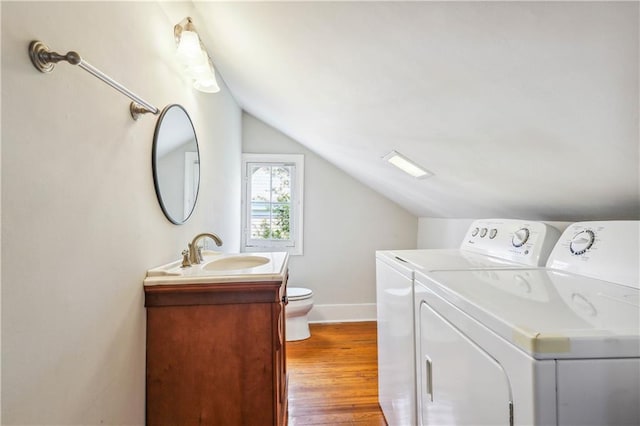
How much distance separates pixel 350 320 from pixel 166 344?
2410 millimetres

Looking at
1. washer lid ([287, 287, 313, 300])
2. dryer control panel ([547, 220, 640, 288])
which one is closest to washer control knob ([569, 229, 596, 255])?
dryer control panel ([547, 220, 640, 288])

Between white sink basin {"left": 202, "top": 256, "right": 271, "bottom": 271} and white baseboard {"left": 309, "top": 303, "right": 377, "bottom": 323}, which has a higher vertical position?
white sink basin {"left": 202, "top": 256, "right": 271, "bottom": 271}

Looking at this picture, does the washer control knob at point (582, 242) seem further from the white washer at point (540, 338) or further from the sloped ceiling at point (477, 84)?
the sloped ceiling at point (477, 84)

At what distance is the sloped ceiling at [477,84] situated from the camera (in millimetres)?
738

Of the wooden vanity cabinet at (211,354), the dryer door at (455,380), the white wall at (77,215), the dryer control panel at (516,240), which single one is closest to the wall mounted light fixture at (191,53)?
the white wall at (77,215)

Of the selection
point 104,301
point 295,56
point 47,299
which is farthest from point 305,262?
point 47,299

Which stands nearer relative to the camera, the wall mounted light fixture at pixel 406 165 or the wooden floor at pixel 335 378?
the wooden floor at pixel 335 378

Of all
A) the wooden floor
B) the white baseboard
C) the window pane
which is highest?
the window pane

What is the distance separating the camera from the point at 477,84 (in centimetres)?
99

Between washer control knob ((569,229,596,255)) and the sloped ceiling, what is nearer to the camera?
the sloped ceiling

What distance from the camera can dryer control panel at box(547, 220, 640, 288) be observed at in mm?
873

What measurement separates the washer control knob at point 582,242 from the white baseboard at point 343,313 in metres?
2.42

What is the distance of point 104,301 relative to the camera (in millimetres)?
921

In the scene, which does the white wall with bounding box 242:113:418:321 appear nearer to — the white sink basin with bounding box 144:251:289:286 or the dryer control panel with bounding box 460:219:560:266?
the dryer control panel with bounding box 460:219:560:266
